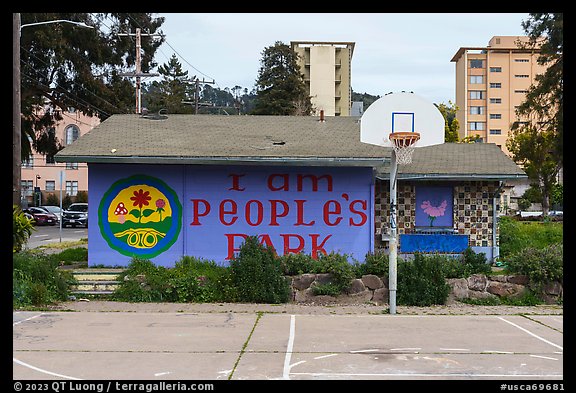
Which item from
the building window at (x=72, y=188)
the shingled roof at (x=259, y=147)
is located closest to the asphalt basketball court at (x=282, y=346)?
the shingled roof at (x=259, y=147)

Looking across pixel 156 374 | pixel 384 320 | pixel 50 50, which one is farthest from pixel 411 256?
pixel 50 50

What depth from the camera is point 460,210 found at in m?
18.7

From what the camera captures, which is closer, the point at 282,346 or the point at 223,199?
the point at 282,346

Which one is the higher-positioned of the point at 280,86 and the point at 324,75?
the point at 324,75

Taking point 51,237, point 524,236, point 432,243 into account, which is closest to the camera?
point 432,243

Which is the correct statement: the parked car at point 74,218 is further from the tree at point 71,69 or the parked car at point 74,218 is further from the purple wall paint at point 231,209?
the purple wall paint at point 231,209

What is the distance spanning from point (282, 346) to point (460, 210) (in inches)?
384

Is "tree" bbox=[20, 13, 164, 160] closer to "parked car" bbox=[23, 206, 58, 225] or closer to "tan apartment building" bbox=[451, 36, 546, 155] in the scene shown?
"parked car" bbox=[23, 206, 58, 225]

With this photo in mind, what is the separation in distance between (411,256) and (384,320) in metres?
5.42

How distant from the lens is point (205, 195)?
668 inches

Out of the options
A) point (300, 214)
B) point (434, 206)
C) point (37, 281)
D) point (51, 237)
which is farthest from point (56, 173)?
point (37, 281)

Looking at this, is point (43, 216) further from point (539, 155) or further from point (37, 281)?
point (37, 281)

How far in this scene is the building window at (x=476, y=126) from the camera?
328ft

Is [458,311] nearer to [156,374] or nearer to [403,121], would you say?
[403,121]
